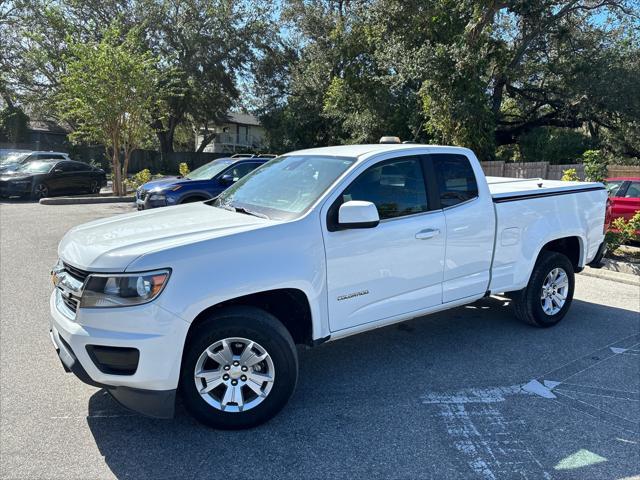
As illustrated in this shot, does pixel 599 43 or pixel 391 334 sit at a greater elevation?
pixel 599 43

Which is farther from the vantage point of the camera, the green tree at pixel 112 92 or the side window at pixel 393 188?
the green tree at pixel 112 92

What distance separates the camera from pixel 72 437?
3188 mm

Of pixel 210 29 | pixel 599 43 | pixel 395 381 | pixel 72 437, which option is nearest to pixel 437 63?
pixel 599 43

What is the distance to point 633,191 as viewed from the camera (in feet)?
34.5

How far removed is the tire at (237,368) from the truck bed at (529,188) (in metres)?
2.65

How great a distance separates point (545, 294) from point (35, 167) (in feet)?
61.5

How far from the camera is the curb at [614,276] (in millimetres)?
7335

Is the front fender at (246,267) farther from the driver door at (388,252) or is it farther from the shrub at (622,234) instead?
the shrub at (622,234)

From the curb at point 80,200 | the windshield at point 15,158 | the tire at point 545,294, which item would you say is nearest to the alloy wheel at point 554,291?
the tire at point 545,294

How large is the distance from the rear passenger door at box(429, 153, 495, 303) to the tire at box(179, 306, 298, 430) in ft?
5.65

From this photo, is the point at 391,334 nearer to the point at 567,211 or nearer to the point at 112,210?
the point at 567,211

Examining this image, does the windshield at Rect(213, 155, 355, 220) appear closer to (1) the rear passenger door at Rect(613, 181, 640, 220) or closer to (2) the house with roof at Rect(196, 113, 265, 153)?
(1) the rear passenger door at Rect(613, 181, 640, 220)

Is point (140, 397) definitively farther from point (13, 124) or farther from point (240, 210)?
point (13, 124)

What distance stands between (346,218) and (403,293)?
939 mm
